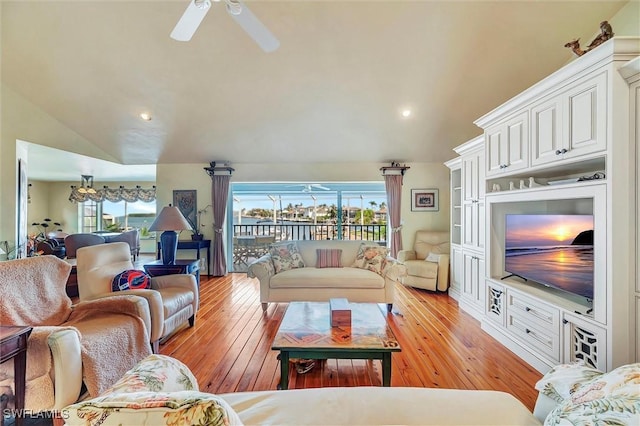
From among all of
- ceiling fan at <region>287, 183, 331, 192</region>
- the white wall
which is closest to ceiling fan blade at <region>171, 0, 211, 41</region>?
the white wall

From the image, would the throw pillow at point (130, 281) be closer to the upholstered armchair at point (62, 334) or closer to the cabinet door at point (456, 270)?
the upholstered armchair at point (62, 334)

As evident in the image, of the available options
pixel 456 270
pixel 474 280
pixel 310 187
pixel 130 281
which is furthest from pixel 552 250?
pixel 310 187

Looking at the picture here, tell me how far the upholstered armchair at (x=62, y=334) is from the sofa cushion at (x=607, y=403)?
223 cm

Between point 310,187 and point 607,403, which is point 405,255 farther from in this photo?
point 607,403

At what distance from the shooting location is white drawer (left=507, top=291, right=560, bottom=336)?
2.15 meters

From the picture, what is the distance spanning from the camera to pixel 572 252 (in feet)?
7.13

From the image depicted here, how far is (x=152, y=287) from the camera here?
3102 millimetres

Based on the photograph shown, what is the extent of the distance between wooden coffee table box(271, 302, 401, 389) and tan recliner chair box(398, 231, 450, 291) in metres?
2.46

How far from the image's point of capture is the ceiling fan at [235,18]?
6.42 ft

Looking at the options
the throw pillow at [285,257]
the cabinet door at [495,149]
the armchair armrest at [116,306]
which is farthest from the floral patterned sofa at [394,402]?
the throw pillow at [285,257]

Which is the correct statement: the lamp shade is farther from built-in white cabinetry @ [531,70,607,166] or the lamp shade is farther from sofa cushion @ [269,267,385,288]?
built-in white cabinetry @ [531,70,607,166]

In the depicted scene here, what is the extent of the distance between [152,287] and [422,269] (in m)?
3.79

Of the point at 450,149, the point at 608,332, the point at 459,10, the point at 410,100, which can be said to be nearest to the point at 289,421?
the point at 608,332

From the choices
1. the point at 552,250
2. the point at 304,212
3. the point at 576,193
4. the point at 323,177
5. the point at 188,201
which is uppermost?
the point at 323,177
